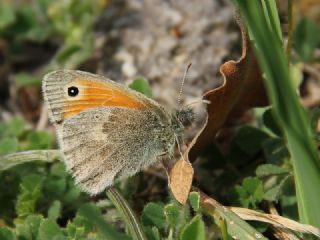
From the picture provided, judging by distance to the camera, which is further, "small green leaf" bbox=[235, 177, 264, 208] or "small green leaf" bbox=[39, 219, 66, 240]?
"small green leaf" bbox=[235, 177, 264, 208]

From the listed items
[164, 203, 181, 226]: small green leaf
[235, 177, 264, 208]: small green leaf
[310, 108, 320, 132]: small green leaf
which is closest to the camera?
[164, 203, 181, 226]: small green leaf

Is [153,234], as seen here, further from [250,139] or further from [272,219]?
[250,139]

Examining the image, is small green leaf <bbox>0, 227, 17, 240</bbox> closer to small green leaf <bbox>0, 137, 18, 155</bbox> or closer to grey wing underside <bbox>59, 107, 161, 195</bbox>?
grey wing underside <bbox>59, 107, 161, 195</bbox>

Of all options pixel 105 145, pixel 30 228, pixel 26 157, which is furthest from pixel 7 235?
pixel 105 145

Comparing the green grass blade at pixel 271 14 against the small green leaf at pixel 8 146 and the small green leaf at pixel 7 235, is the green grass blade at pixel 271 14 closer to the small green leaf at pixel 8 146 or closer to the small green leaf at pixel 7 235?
Result: the small green leaf at pixel 7 235

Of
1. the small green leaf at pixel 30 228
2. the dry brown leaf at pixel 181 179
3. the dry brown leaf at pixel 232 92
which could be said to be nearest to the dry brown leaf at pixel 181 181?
the dry brown leaf at pixel 181 179

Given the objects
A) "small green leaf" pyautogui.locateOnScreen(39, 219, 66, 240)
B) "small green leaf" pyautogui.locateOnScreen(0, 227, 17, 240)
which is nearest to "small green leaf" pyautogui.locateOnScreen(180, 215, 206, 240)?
"small green leaf" pyautogui.locateOnScreen(39, 219, 66, 240)

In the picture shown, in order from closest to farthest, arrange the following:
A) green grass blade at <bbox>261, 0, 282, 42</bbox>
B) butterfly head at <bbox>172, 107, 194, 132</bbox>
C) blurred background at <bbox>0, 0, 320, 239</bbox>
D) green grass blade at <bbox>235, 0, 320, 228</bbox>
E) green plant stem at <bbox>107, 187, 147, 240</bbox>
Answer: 1. green grass blade at <bbox>235, 0, 320, 228</bbox>
2. green grass blade at <bbox>261, 0, 282, 42</bbox>
3. green plant stem at <bbox>107, 187, 147, 240</bbox>
4. butterfly head at <bbox>172, 107, 194, 132</bbox>
5. blurred background at <bbox>0, 0, 320, 239</bbox>
